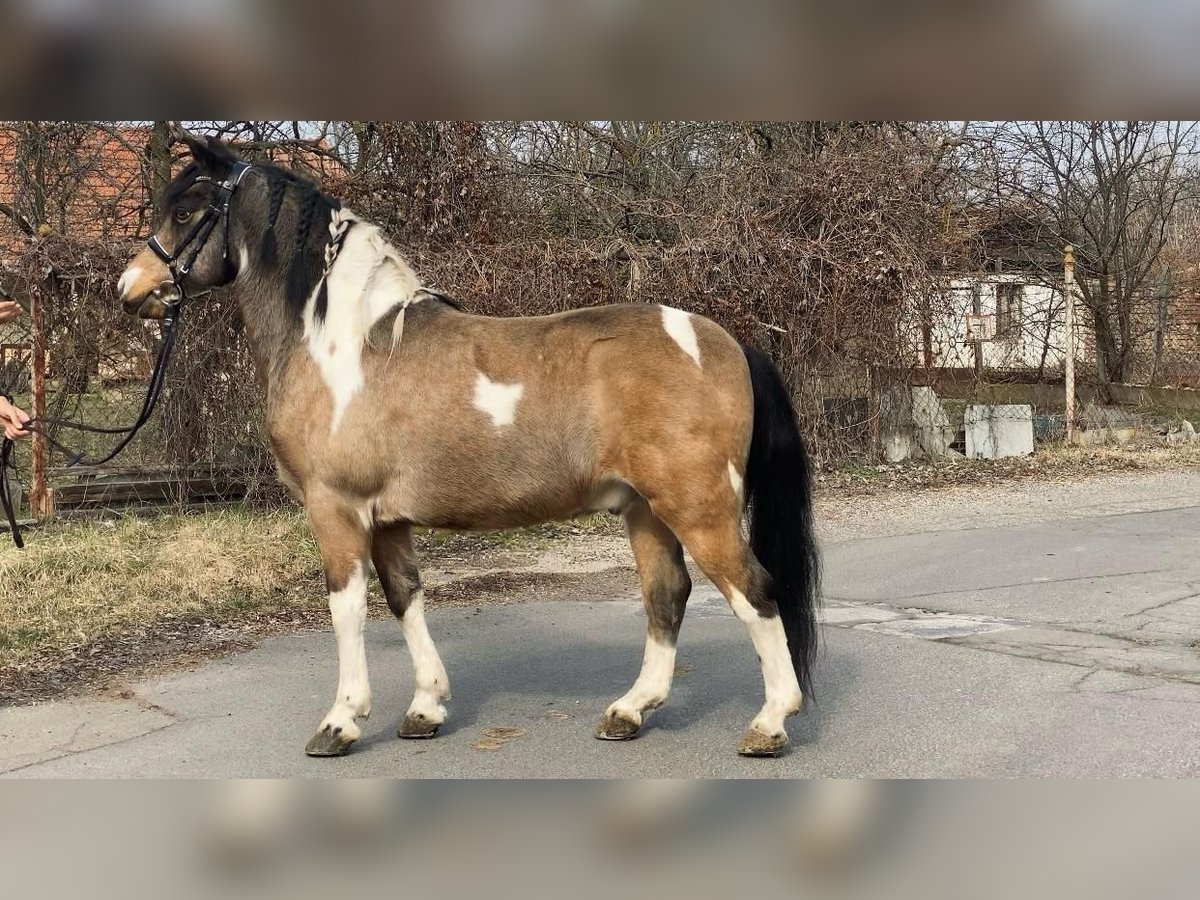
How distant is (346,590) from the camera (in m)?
4.61

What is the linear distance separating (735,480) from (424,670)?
5.32 ft

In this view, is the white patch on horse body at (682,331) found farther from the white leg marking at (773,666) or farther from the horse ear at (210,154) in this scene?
the horse ear at (210,154)

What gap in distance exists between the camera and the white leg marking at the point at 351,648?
458 cm

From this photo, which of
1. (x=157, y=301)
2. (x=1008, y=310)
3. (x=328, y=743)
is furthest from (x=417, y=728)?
(x=1008, y=310)

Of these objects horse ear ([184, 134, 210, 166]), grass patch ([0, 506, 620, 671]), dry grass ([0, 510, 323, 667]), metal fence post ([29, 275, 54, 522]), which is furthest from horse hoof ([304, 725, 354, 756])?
metal fence post ([29, 275, 54, 522])

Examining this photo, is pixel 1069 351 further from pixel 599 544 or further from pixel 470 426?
pixel 470 426

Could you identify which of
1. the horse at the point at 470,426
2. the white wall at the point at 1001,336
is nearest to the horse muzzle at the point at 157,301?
the horse at the point at 470,426

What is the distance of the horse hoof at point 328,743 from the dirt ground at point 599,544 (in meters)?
1.56

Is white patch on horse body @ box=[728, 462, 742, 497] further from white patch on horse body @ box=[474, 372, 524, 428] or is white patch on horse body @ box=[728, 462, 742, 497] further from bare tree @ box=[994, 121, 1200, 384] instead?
bare tree @ box=[994, 121, 1200, 384]
